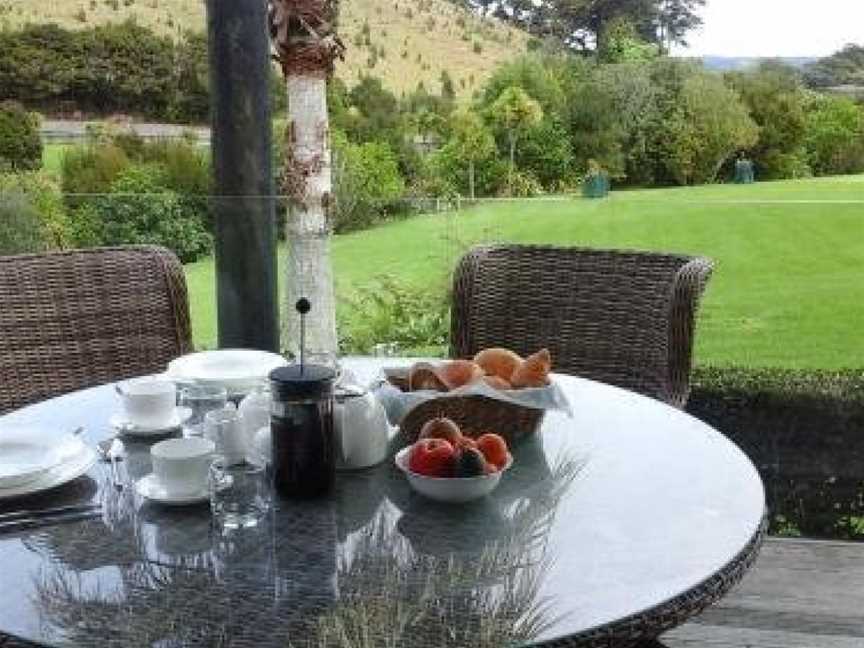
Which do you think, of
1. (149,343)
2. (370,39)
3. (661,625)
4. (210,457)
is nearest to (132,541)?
(210,457)

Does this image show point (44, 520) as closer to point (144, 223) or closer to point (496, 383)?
point (496, 383)

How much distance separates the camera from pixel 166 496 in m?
1.36

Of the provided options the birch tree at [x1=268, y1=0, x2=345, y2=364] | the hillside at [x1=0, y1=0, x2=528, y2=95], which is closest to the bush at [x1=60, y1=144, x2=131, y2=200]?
the birch tree at [x1=268, y1=0, x2=345, y2=364]

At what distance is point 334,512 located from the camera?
1353 millimetres

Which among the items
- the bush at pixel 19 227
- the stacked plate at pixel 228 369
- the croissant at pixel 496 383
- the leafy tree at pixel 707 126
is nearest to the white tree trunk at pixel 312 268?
the bush at pixel 19 227

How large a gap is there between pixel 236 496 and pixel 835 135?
3978 mm

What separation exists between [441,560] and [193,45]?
4.99 metres

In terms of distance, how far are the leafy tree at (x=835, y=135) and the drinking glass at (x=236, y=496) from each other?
367 centimetres

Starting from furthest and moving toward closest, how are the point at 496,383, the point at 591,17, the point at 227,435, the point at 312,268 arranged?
the point at 591,17
the point at 312,268
the point at 496,383
the point at 227,435

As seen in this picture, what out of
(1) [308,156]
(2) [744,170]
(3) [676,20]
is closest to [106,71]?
(1) [308,156]

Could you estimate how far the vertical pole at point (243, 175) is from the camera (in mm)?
3455

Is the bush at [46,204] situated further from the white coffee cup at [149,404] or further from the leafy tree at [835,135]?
the leafy tree at [835,135]

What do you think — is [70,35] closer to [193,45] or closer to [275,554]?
[193,45]

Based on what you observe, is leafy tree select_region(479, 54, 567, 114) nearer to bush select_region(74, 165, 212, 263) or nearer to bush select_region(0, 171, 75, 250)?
bush select_region(74, 165, 212, 263)
